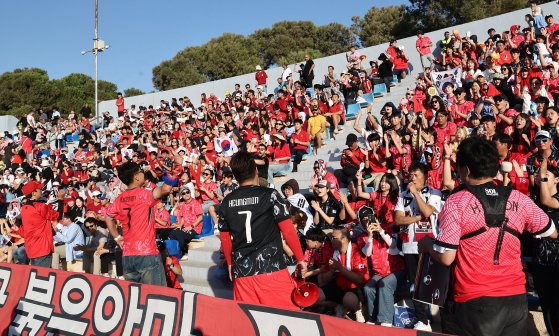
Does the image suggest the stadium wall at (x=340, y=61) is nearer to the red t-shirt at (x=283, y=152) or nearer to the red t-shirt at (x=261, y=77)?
the red t-shirt at (x=261, y=77)

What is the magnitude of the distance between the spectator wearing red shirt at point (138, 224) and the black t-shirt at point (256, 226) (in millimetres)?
1924

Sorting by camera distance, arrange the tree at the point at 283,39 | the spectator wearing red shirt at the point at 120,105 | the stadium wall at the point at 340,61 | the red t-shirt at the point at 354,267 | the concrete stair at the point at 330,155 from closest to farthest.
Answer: the red t-shirt at the point at 354,267 → the concrete stair at the point at 330,155 → the stadium wall at the point at 340,61 → the spectator wearing red shirt at the point at 120,105 → the tree at the point at 283,39

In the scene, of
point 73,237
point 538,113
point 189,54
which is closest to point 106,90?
Answer: point 189,54

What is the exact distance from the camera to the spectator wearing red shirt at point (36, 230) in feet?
27.3

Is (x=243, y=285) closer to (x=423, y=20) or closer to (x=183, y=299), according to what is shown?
(x=183, y=299)

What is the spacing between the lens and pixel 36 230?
27.5ft

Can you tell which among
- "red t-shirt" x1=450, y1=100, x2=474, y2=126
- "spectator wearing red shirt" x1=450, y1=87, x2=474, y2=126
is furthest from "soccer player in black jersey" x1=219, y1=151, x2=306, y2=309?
"red t-shirt" x1=450, y1=100, x2=474, y2=126

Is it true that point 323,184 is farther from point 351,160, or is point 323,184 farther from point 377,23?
point 377,23

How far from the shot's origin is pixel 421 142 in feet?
32.3

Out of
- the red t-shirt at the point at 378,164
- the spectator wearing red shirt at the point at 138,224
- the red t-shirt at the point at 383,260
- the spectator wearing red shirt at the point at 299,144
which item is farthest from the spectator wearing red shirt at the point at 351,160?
the spectator wearing red shirt at the point at 138,224

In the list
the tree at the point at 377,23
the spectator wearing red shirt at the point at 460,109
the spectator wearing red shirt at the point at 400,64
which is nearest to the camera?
the spectator wearing red shirt at the point at 460,109

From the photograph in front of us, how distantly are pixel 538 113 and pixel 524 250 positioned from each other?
350cm

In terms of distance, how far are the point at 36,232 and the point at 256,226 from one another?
5.13 m

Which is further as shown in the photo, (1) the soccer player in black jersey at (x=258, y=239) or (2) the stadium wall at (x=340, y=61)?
(2) the stadium wall at (x=340, y=61)
